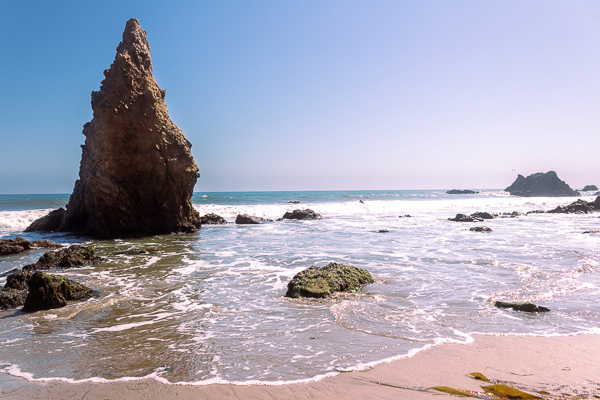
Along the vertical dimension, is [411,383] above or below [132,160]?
below

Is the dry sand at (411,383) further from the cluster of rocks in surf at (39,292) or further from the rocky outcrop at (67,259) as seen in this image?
the rocky outcrop at (67,259)

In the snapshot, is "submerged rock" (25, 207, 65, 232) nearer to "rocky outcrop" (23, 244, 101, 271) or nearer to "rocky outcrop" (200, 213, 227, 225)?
"rocky outcrop" (200, 213, 227, 225)

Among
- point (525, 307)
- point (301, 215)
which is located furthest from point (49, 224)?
point (525, 307)

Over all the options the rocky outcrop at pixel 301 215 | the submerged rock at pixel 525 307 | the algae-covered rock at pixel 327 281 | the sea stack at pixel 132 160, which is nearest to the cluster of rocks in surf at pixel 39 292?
the algae-covered rock at pixel 327 281

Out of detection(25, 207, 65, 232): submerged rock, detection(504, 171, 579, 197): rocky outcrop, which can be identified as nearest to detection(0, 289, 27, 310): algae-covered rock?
detection(25, 207, 65, 232): submerged rock

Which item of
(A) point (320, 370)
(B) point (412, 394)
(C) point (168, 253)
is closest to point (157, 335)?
(A) point (320, 370)

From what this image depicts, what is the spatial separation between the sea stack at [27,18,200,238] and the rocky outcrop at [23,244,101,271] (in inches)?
227

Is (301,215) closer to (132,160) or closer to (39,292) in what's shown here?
(132,160)

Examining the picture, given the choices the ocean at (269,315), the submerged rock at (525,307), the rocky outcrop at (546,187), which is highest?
the rocky outcrop at (546,187)

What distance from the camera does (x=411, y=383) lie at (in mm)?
3234

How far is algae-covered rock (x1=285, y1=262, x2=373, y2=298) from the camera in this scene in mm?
6273

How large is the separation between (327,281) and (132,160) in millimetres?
11902

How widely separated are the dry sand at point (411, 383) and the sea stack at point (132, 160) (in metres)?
12.9

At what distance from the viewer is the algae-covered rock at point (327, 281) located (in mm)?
6273
